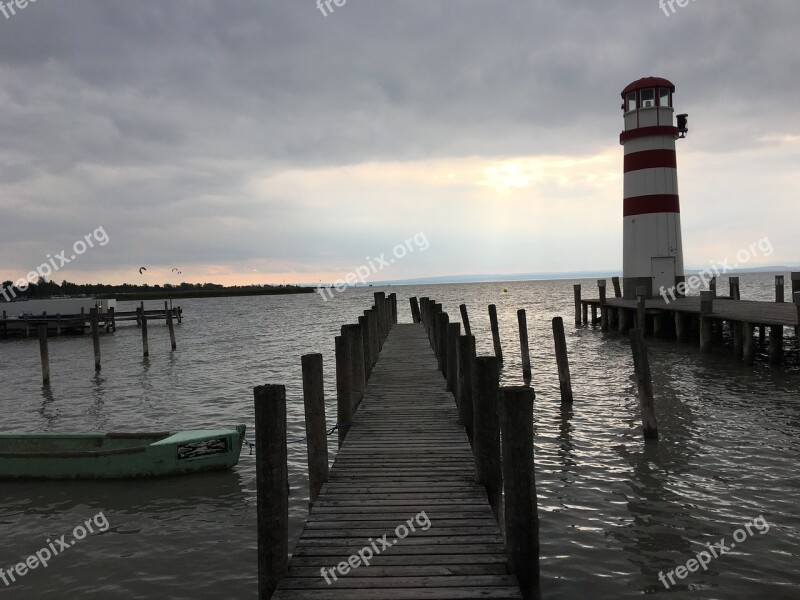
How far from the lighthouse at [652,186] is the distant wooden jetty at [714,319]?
5.29 feet

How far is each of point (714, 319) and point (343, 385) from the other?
1768cm

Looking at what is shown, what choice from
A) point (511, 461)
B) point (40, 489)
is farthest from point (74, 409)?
point (511, 461)

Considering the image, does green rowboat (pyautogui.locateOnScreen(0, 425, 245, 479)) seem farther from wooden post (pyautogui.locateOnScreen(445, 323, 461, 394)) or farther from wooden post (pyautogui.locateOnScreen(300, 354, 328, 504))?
wooden post (pyautogui.locateOnScreen(445, 323, 461, 394))

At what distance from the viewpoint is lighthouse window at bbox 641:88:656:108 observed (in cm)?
2658

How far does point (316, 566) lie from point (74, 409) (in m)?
15.2

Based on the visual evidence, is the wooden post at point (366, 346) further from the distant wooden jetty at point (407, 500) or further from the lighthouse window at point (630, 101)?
the lighthouse window at point (630, 101)

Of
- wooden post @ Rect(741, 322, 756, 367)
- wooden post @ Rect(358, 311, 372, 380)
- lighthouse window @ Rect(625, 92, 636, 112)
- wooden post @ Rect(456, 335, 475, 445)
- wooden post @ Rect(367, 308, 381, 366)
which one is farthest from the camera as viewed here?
lighthouse window @ Rect(625, 92, 636, 112)

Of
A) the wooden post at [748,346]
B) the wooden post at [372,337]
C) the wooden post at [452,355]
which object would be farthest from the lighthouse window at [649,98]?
the wooden post at [452,355]

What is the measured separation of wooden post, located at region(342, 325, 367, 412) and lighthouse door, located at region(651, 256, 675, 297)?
69.6 feet

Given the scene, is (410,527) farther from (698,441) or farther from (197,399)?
(197,399)

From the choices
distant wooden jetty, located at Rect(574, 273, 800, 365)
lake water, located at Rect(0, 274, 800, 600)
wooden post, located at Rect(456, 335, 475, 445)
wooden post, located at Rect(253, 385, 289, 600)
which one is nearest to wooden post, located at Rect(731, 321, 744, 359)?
distant wooden jetty, located at Rect(574, 273, 800, 365)

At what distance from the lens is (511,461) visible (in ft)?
14.5

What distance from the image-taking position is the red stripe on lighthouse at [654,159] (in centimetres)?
2605

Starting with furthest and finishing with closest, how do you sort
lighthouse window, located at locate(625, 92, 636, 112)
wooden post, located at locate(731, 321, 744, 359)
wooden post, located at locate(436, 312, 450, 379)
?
lighthouse window, located at locate(625, 92, 636, 112)
wooden post, located at locate(731, 321, 744, 359)
wooden post, located at locate(436, 312, 450, 379)
